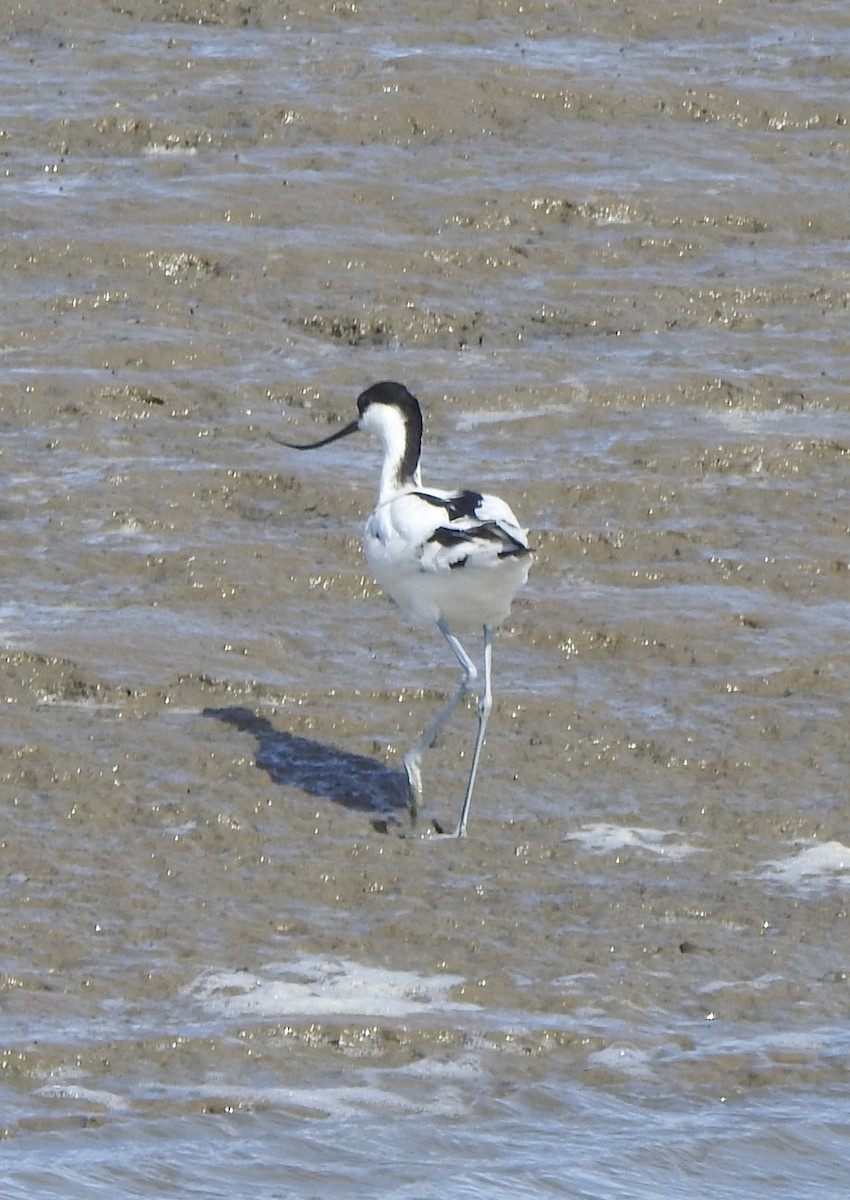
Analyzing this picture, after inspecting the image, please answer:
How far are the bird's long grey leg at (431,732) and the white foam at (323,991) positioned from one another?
0.81 meters

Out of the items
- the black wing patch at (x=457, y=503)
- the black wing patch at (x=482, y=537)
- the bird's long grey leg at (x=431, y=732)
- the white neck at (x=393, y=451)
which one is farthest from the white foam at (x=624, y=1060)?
the white neck at (x=393, y=451)

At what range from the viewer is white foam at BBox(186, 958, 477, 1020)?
5.05 meters

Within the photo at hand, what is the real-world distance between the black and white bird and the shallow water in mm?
253

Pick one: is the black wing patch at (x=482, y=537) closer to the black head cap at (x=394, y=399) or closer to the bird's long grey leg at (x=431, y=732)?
the bird's long grey leg at (x=431, y=732)

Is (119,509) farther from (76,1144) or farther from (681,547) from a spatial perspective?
(76,1144)

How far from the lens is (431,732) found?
19.8 ft

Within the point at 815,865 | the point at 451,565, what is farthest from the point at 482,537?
the point at 815,865

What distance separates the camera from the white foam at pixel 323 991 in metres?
5.05

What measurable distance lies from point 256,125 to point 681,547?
4.21m

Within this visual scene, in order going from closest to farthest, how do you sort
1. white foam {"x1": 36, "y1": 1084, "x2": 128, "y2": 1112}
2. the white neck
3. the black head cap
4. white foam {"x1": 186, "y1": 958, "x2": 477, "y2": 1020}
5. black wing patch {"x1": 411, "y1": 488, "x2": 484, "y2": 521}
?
1. white foam {"x1": 36, "y1": 1084, "x2": 128, "y2": 1112}
2. white foam {"x1": 186, "y1": 958, "x2": 477, "y2": 1020}
3. black wing patch {"x1": 411, "y1": 488, "x2": 484, "y2": 521}
4. the white neck
5. the black head cap

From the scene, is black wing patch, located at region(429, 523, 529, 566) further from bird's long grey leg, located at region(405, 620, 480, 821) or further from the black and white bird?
bird's long grey leg, located at region(405, 620, 480, 821)

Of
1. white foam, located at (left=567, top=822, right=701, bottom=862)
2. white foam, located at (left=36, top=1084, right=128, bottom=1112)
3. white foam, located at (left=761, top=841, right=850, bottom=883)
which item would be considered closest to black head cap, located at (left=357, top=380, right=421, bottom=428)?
white foam, located at (left=567, top=822, right=701, bottom=862)

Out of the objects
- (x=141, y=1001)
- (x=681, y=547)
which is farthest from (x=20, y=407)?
Result: (x=141, y=1001)

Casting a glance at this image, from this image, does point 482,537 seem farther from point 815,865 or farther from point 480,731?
point 815,865
